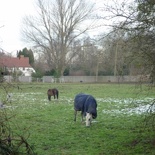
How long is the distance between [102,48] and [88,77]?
5986cm

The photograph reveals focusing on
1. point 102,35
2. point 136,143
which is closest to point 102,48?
point 102,35

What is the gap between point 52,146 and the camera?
9.82 m

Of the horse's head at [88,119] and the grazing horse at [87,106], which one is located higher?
the grazing horse at [87,106]

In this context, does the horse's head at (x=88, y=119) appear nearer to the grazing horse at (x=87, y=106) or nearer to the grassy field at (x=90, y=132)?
the grazing horse at (x=87, y=106)

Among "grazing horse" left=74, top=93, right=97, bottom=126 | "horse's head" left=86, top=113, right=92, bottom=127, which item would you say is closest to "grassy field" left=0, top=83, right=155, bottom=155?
"horse's head" left=86, top=113, right=92, bottom=127

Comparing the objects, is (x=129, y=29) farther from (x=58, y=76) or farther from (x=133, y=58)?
(x=58, y=76)

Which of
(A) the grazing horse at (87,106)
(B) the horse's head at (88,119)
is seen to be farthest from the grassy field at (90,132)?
(A) the grazing horse at (87,106)

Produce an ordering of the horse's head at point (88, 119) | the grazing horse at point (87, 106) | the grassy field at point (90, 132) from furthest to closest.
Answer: the grazing horse at point (87, 106) → the horse's head at point (88, 119) → the grassy field at point (90, 132)

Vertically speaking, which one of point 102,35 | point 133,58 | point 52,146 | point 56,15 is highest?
point 56,15

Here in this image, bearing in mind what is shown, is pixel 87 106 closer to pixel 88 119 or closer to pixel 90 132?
pixel 88 119

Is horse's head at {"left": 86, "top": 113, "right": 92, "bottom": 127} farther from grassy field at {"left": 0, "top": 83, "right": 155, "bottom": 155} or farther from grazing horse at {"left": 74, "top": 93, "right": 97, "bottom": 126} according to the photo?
grassy field at {"left": 0, "top": 83, "right": 155, "bottom": 155}

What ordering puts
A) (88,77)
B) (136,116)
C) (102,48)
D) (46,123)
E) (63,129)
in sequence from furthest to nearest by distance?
1. (88,77)
2. (136,116)
3. (46,123)
4. (63,129)
5. (102,48)

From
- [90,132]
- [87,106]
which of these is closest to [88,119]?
[87,106]

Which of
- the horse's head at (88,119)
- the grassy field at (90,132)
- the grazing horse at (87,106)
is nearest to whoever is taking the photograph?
the grassy field at (90,132)
